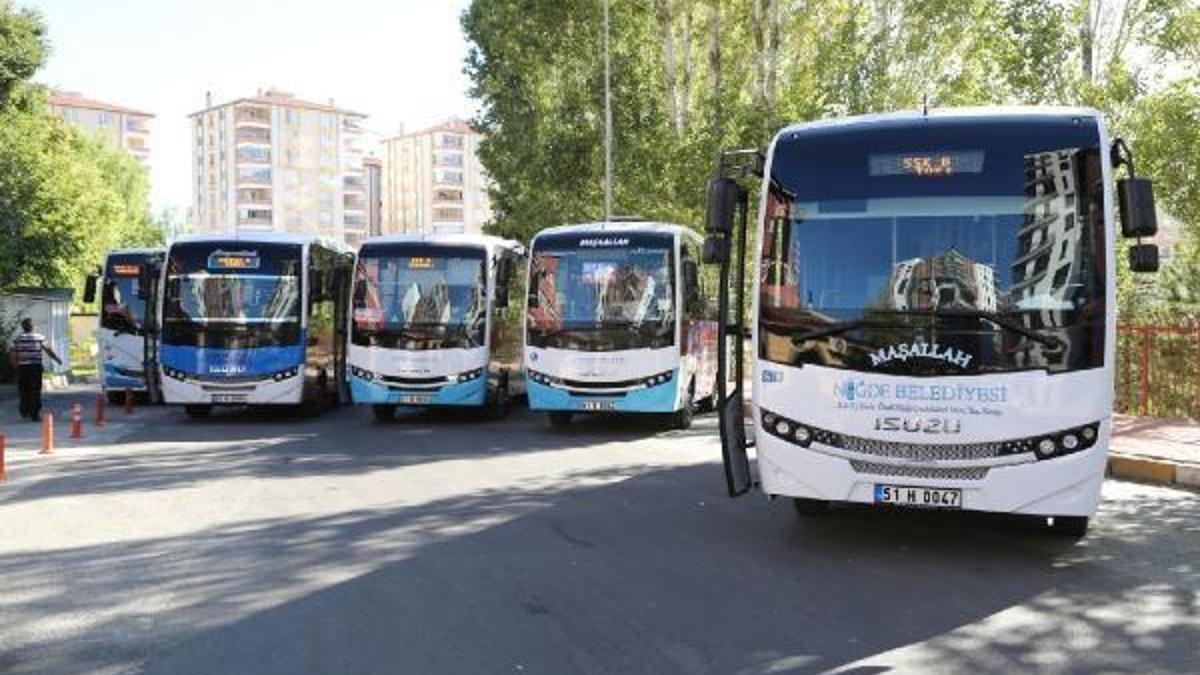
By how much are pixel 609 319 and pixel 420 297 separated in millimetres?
3288

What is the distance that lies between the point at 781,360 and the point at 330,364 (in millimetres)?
14091

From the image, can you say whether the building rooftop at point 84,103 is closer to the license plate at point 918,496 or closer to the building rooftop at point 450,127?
the building rooftop at point 450,127

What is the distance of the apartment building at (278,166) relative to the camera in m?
136

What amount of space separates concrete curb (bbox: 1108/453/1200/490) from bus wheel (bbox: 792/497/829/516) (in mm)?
4328

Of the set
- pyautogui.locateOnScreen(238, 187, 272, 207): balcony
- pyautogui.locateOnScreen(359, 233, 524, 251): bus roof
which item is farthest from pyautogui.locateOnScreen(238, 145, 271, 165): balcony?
pyautogui.locateOnScreen(359, 233, 524, 251): bus roof

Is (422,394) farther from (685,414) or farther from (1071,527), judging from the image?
(1071,527)

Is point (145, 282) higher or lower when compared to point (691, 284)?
higher

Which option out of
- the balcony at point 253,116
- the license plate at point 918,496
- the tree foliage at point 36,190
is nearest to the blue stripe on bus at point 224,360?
the license plate at point 918,496

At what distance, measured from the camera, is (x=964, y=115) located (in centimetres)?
794

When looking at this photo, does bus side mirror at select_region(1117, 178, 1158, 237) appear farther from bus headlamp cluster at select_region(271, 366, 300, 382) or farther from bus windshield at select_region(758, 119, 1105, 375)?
bus headlamp cluster at select_region(271, 366, 300, 382)

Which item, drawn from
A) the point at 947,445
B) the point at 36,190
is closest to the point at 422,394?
the point at 947,445

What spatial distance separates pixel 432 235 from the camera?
1814 centimetres

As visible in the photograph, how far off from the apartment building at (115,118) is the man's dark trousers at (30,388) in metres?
127

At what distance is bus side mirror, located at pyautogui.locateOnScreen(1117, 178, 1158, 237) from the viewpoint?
7359 mm
